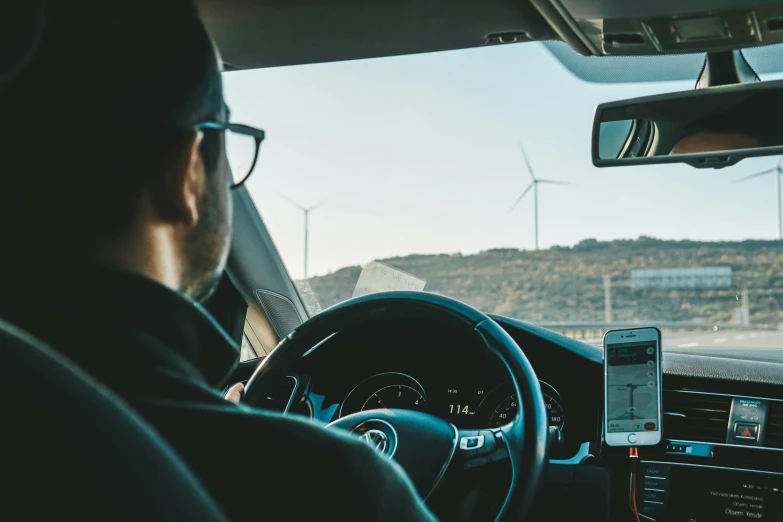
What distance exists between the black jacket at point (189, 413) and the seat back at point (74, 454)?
69mm

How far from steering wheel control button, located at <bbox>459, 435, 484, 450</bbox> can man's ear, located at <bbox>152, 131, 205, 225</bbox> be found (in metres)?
1.50

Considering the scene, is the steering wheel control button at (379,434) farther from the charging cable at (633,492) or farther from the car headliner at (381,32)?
the car headliner at (381,32)

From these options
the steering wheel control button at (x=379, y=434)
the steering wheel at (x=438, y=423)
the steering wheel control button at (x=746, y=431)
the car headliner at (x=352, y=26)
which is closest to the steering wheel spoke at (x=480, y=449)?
the steering wheel at (x=438, y=423)

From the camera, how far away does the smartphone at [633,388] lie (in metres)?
3.16

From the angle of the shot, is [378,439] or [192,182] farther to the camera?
[378,439]

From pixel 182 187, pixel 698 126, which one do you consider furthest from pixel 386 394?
pixel 182 187

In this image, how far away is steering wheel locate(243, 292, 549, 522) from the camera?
7.83ft

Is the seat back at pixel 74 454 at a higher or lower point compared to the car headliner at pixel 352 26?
lower

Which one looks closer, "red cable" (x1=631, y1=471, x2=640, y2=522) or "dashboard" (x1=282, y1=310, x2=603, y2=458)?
"dashboard" (x1=282, y1=310, x2=603, y2=458)

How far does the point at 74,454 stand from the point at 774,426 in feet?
9.65

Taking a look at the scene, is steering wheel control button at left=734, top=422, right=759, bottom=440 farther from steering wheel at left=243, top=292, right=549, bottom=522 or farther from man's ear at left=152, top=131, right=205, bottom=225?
man's ear at left=152, top=131, right=205, bottom=225

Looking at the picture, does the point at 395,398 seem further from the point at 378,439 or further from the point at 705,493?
the point at 705,493

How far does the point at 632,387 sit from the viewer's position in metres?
3.19

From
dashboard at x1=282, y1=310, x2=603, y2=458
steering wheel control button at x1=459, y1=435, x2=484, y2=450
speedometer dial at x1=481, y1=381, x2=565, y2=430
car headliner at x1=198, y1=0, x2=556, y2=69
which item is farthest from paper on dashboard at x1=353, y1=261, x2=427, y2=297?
car headliner at x1=198, y1=0, x2=556, y2=69
